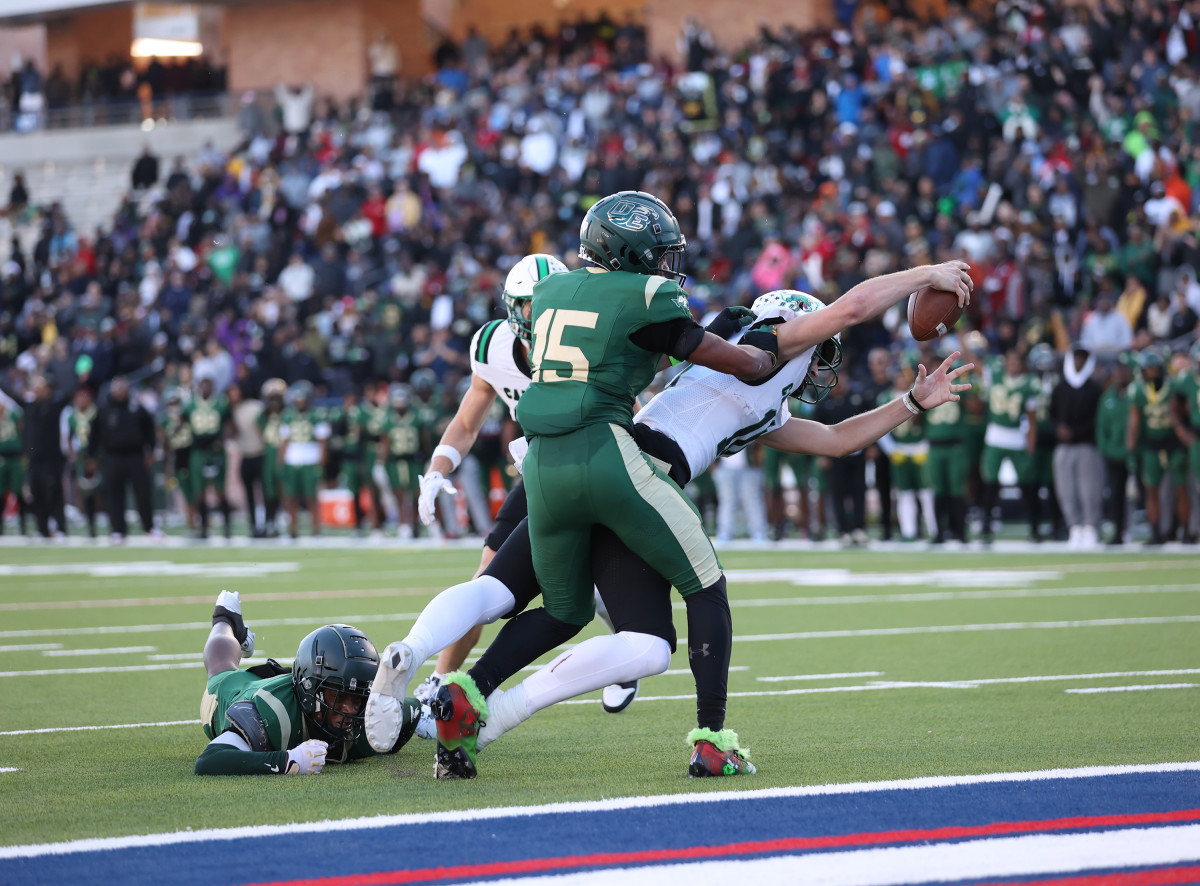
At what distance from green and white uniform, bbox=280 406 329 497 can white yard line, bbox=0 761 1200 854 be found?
15.6 metres

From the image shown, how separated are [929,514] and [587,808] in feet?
42.4

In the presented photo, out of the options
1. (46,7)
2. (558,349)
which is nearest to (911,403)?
(558,349)

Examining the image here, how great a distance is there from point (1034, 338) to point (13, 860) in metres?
14.3

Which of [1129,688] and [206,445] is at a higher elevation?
[206,445]

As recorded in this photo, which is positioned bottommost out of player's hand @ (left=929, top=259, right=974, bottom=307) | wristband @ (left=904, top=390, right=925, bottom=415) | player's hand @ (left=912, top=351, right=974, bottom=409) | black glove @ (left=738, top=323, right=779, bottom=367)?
wristband @ (left=904, top=390, right=925, bottom=415)

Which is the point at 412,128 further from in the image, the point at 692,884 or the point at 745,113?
the point at 692,884

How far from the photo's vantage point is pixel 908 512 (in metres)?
16.6

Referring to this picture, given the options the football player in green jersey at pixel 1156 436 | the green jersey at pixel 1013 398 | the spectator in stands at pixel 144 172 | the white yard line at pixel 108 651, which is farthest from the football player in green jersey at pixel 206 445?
the spectator in stands at pixel 144 172

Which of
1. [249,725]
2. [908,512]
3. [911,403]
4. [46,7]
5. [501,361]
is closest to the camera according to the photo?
[249,725]

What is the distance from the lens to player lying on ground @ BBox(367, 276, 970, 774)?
4457 mm

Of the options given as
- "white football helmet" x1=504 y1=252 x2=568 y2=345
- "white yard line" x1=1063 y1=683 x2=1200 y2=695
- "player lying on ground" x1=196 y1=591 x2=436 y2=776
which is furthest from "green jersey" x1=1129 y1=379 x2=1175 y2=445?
"player lying on ground" x1=196 y1=591 x2=436 y2=776

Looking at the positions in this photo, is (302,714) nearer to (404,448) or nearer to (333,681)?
(333,681)

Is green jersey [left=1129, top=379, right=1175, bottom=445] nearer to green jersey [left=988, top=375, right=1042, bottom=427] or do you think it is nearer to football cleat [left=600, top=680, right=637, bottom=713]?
green jersey [left=988, top=375, right=1042, bottom=427]

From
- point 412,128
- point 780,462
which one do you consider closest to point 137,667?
point 780,462
